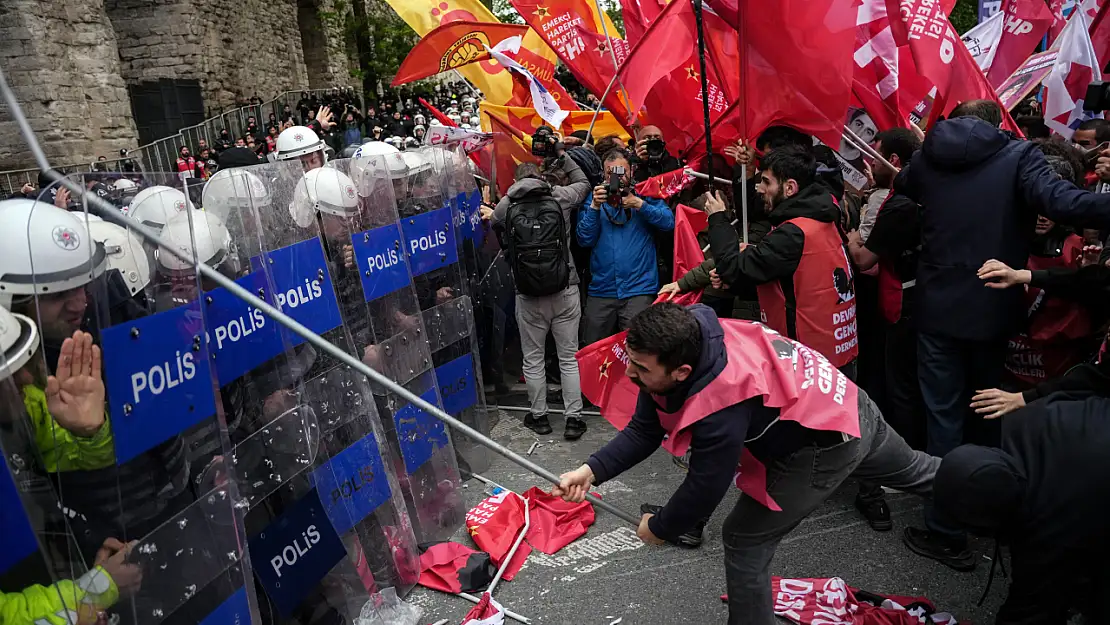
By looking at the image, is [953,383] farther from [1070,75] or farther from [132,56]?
[132,56]

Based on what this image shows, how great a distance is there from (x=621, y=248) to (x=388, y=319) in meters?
1.84

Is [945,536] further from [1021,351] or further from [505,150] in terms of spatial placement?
[505,150]

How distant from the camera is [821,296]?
3.75 metres

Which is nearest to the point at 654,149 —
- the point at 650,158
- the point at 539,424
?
the point at 650,158

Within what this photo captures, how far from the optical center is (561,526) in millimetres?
Answer: 4090

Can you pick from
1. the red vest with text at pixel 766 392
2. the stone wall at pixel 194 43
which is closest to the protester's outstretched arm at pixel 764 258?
the red vest with text at pixel 766 392

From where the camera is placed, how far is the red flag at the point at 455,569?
363 cm

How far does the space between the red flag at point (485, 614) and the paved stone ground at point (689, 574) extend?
12 centimetres

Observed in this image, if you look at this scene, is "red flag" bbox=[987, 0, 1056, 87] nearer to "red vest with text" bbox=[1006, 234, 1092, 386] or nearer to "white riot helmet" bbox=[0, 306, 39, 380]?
"red vest with text" bbox=[1006, 234, 1092, 386]

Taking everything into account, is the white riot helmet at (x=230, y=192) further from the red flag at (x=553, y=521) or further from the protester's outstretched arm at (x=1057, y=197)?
the protester's outstretched arm at (x=1057, y=197)

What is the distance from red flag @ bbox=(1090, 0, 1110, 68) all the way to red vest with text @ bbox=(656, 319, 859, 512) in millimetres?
4778

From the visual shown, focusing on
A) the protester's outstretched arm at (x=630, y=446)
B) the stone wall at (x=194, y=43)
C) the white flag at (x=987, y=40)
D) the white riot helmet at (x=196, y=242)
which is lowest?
the protester's outstretched arm at (x=630, y=446)

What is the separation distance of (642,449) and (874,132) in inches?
149

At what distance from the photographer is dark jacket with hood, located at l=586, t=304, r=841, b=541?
245 centimetres
